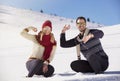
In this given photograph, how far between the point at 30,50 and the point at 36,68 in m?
0.14

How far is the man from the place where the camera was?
2955 millimetres

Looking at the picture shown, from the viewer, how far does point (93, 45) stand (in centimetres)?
300

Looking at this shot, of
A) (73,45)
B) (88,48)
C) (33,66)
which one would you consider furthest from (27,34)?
(88,48)

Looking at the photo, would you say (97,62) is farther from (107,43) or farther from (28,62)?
(28,62)

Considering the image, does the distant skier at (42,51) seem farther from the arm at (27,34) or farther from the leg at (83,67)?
the leg at (83,67)

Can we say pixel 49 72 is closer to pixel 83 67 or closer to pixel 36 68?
pixel 36 68

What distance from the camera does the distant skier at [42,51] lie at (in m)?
2.88

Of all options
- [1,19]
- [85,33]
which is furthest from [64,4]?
[1,19]

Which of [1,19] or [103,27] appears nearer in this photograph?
[1,19]

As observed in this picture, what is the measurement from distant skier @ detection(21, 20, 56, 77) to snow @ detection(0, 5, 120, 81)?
0.10 feet

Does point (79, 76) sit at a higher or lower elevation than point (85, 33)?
lower

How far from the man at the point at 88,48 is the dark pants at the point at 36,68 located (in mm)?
186

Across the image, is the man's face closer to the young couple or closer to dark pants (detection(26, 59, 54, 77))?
the young couple

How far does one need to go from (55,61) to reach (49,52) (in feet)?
0.29
